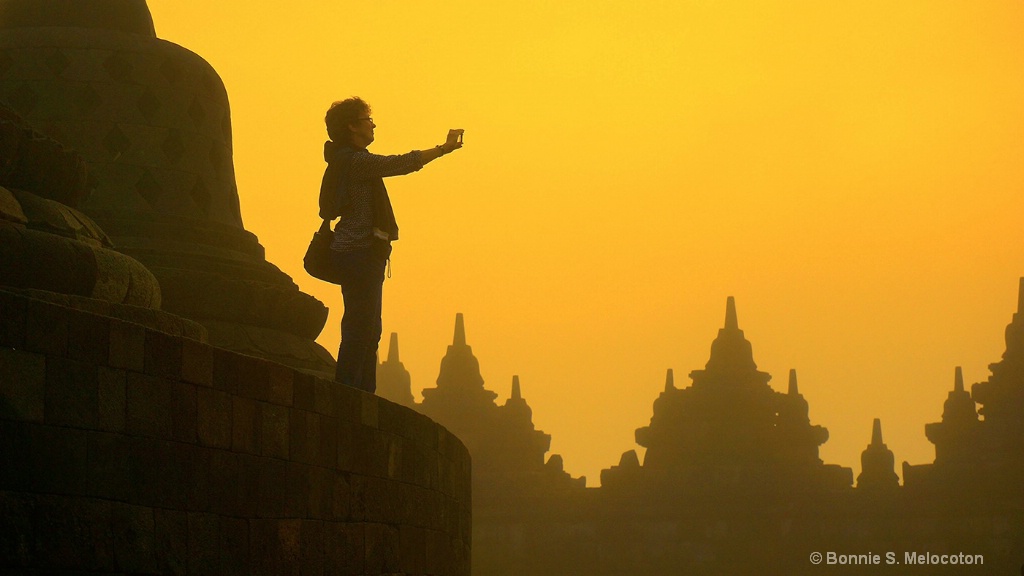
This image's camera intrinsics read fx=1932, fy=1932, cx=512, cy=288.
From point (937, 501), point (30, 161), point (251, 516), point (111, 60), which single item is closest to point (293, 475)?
point (251, 516)

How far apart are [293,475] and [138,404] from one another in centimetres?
110

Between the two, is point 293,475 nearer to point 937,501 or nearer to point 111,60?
point 111,60

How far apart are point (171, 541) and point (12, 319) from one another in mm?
1008

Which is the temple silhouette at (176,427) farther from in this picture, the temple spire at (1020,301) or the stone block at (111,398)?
the temple spire at (1020,301)

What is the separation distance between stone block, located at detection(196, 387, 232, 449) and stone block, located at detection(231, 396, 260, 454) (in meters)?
0.03

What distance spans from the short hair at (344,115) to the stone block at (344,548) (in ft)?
6.34

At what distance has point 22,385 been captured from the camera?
229 inches

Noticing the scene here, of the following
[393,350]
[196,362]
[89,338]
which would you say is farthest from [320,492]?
[393,350]

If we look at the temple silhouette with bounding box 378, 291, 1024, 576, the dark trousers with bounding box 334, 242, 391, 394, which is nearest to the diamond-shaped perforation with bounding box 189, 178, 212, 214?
the dark trousers with bounding box 334, 242, 391, 394

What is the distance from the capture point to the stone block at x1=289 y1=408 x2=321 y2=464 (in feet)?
23.8

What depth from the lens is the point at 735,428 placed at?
36219 millimetres

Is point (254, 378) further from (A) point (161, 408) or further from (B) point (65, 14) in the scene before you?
(B) point (65, 14)

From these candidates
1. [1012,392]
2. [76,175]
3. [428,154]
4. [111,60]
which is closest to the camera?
[428,154]

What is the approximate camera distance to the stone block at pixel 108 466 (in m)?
6.07
